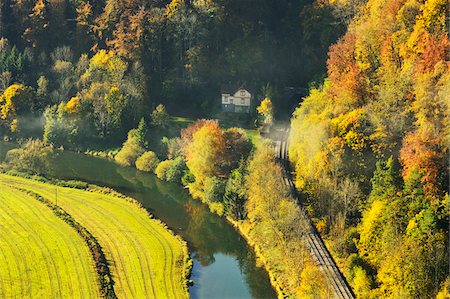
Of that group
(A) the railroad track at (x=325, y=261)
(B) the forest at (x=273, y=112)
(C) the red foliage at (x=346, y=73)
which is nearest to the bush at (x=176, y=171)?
(B) the forest at (x=273, y=112)

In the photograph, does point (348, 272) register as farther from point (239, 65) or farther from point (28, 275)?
point (239, 65)

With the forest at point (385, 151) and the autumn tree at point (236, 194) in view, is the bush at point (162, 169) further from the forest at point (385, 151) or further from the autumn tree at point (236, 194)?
the forest at point (385, 151)

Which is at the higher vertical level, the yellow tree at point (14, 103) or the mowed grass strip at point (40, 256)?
the yellow tree at point (14, 103)

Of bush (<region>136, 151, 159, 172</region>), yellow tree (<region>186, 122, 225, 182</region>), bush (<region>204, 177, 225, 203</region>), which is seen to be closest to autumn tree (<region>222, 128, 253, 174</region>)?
yellow tree (<region>186, 122, 225, 182</region>)

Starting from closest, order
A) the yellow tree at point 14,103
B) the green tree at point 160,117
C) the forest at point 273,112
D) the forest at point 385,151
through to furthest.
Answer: the forest at point 385,151 < the forest at point 273,112 < the green tree at point 160,117 < the yellow tree at point 14,103

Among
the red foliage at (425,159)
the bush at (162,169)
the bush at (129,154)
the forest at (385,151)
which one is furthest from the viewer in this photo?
the bush at (129,154)

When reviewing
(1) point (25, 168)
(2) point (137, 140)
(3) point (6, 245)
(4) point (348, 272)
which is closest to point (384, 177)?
(4) point (348, 272)

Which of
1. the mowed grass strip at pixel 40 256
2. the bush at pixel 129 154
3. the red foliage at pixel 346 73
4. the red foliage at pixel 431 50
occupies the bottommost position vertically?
the mowed grass strip at pixel 40 256
